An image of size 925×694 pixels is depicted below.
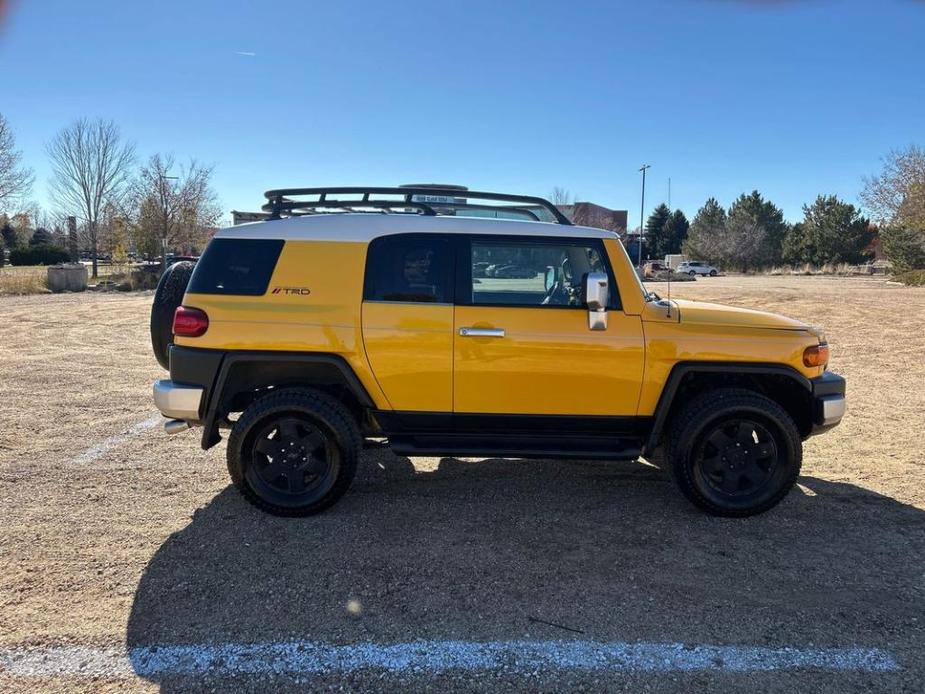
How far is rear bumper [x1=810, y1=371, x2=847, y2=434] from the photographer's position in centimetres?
405

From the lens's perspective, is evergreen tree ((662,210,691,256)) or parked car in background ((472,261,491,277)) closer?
parked car in background ((472,261,491,277))

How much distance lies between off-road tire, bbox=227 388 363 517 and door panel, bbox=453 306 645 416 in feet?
2.75

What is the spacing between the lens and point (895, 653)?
108 inches

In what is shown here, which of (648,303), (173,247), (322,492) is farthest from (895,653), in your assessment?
(173,247)

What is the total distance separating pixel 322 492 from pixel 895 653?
322cm

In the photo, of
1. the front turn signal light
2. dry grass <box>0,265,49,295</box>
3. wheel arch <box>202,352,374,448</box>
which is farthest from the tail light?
dry grass <box>0,265,49,295</box>

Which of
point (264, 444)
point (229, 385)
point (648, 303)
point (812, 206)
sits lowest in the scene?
point (264, 444)

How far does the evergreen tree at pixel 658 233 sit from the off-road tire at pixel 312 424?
6841 cm

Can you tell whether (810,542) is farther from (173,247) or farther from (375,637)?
(173,247)

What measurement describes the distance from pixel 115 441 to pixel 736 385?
5354 millimetres

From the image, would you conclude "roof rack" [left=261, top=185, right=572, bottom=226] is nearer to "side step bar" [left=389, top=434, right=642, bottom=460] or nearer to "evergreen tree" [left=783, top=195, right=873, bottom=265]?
"side step bar" [left=389, top=434, right=642, bottom=460]

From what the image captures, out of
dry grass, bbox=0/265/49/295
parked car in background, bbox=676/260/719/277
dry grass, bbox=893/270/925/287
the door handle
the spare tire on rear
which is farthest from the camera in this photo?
parked car in background, bbox=676/260/719/277

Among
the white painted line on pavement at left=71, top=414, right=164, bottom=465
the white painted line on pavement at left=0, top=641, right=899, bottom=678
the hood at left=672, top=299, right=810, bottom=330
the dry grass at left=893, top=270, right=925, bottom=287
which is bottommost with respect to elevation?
the white painted line on pavement at left=0, top=641, right=899, bottom=678

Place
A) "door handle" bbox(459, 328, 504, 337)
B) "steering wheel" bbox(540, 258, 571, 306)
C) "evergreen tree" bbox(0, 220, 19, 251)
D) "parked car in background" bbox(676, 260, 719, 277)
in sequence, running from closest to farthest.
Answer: "door handle" bbox(459, 328, 504, 337)
"steering wheel" bbox(540, 258, 571, 306)
"parked car in background" bbox(676, 260, 719, 277)
"evergreen tree" bbox(0, 220, 19, 251)
